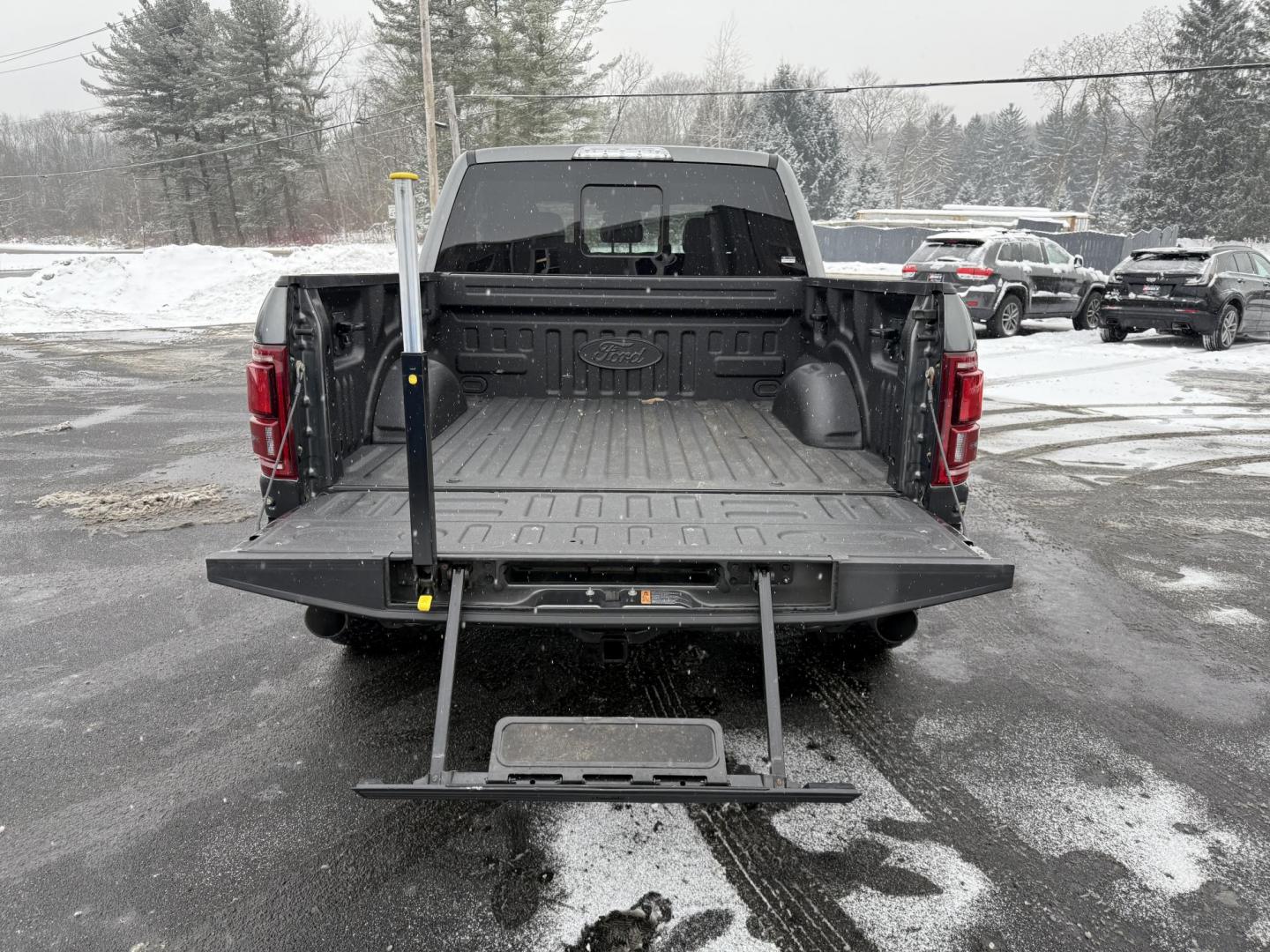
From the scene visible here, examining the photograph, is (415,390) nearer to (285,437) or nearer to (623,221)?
(285,437)

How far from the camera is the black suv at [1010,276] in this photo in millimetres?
15250

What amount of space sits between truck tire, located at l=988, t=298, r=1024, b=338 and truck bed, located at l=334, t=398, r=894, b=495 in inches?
499

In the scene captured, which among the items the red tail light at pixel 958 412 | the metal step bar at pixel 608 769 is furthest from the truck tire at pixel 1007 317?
the metal step bar at pixel 608 769

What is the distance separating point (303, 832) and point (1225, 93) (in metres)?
50.0

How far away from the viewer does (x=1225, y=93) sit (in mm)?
39125

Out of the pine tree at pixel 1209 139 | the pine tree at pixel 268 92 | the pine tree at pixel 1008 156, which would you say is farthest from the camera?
the pine tree at pixel 1008 156

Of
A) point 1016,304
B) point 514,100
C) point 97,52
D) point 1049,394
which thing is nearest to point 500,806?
point 1049,394

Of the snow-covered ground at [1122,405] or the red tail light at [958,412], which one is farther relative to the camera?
the snow-covered ground at [1122,405]

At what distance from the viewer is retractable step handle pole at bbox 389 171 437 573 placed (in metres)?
2.17

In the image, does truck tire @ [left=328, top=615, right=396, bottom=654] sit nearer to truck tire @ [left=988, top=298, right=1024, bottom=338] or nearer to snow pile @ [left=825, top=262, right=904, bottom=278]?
truck tire @ [left=988, top=298, right=1024, bottom=338]

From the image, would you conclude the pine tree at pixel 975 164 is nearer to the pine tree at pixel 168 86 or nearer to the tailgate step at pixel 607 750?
the pine tree at pixel 168 86

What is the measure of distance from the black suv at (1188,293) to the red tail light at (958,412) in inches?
537

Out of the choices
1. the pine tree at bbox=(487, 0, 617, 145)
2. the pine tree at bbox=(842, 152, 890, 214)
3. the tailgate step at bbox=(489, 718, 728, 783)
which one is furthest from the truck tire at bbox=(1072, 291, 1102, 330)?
the pine tree at bbox=(842, 152, 890, 214)

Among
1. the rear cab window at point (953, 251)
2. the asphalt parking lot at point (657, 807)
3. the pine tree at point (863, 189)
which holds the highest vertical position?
the pine tree at point (863, 189)
